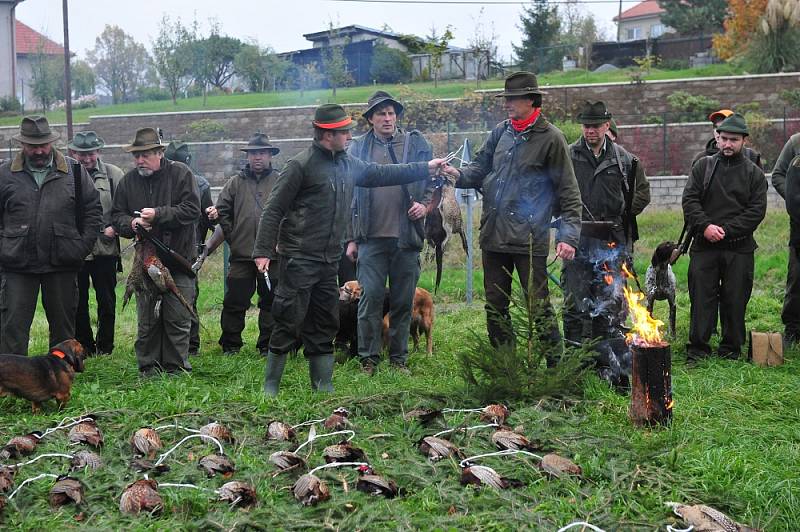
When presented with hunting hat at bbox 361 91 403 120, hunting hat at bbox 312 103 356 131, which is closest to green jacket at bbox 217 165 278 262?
hunting hat at bbox 361 91 403 120

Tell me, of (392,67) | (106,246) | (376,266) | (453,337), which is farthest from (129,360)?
(392,67)

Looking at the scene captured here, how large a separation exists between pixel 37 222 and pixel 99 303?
1920 mm

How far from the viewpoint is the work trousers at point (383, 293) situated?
8523mm

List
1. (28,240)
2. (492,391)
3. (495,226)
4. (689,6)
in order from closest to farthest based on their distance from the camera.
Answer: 1. (492,391)
2. (495,226)
3. (28,240)
4. (689,6)

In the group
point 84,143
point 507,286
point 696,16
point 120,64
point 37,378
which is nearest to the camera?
point 37,378

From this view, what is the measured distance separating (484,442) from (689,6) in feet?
159

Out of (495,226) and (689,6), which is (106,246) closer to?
(495,226)

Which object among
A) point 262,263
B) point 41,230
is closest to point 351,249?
point 262,263

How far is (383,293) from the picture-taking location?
8.62m

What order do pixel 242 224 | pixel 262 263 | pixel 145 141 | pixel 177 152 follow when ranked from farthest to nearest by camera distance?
1. pixel 177 152
2. pixel 242 224
3. pixel 145 141
4. pixel 262 263

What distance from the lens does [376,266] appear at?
8531 millimetres

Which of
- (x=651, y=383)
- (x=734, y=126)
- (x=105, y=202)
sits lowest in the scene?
(x=651, y=383)

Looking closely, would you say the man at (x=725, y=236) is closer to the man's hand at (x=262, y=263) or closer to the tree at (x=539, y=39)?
the man's hand at (x=262, y=263)

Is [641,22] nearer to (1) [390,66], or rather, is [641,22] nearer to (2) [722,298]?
(1) [390,66]
